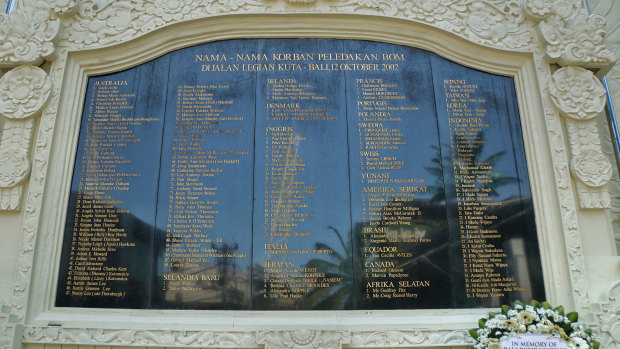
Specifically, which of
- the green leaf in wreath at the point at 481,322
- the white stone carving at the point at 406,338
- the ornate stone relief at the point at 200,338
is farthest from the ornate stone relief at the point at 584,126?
the ornate stone relief at the point at 200,338

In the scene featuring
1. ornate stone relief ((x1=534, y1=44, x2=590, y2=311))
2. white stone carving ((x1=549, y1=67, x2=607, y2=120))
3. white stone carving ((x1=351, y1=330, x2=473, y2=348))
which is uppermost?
white stone carving ((x1=549, y1=67, x2=607, y2=120))

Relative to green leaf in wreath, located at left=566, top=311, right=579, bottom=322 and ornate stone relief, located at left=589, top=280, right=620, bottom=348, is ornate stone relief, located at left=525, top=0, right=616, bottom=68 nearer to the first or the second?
ornate stone relief, located at left=589, top=280, right=620, bottom=348

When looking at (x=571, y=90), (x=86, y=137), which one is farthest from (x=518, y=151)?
(x=86, y=137)

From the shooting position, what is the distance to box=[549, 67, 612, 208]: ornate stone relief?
6.06 metres

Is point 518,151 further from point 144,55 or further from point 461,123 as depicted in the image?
point 144,55

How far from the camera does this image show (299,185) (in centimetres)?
631

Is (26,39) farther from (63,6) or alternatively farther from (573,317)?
(573,317)

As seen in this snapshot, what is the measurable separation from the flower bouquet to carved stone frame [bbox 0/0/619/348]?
16.7 inches

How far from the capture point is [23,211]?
19.9ft

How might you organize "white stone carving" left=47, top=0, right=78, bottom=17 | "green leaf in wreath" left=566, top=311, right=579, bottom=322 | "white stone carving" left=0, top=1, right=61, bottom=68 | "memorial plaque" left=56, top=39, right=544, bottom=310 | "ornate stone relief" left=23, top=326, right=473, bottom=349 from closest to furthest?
"green leaf in wreath" left=566, top=311, right=579, bottom=322
"ornate stone relief" left=23, top=326, right=473, bottom=349
"memorial plaque" left=56, top=39, right=544, bottom=310
"white stone carving" left=0, top=1, right=61, bottom=68
"white stone carving" left=47, top=0, right=78, bottom=17

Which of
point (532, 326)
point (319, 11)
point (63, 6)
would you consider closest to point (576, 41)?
point (319, 11)

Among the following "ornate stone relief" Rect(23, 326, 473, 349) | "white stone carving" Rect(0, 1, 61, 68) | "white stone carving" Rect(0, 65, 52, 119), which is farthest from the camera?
"white stone carving" Rect(0, 1, 61, 68)

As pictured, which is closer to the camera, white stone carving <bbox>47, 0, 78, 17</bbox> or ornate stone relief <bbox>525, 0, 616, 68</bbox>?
ornate stone relief <bbox>525, 0, 616, 68</bbox>

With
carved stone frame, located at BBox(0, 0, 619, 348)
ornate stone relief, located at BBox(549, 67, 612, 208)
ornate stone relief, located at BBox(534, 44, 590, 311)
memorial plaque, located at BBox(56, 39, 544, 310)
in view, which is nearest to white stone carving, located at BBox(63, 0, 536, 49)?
carved stone frame, located at BBox(0, 0, 619, 348)
